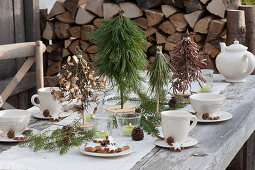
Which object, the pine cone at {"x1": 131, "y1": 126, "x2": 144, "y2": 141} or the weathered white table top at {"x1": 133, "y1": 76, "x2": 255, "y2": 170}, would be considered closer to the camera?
the weathered white table top at {"x1": 133, "y1": 76, "x2": 255, "y2": 170}

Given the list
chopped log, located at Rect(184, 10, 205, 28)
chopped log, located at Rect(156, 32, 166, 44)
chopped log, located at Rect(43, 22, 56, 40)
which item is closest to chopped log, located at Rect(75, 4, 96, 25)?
chopped log, located at Rect(43, 22, 56, 40)

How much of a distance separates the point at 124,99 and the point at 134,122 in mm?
423

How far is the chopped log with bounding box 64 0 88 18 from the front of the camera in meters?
3.85

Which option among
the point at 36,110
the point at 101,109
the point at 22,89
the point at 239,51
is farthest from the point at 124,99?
the point at 22,89

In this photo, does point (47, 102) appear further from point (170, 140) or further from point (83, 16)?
point (83, 16)

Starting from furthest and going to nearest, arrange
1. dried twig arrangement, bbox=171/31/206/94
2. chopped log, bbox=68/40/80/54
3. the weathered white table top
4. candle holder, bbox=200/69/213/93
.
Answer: chopped log, bbox=68/40/80/54, candle holder, bbox=200/69/213/93, dried twig arrangement, bbox=171/31/206/94, the weathered white table top

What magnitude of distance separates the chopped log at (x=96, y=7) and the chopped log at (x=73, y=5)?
0.07 m

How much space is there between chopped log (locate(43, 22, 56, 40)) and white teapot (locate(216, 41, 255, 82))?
1.90 metres

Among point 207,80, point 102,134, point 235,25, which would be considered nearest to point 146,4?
point 235,25

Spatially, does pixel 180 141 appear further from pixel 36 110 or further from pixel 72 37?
pixel 72 37

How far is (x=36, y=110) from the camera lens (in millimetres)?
1904

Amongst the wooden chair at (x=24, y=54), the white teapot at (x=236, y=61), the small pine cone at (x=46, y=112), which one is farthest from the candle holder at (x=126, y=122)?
the white teapot at (x=236, y=61)

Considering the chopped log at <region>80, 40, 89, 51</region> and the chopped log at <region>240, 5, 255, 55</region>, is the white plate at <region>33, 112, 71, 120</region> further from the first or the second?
the chopped log at <region>240, 5, 255, 55</region>

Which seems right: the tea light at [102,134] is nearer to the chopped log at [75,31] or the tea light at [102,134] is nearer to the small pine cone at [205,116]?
the small pine cone at [205,116]
